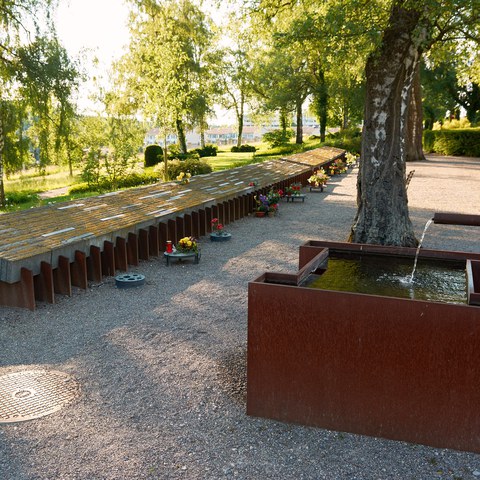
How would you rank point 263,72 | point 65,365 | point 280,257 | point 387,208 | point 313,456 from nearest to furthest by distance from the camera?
1. point 313,456
2. point 65,365
3. point 387,208
4. point 280,257
5. point 263,72

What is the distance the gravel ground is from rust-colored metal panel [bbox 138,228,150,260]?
67 cm

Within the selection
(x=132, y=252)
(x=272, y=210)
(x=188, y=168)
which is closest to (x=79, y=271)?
(x=132, y=252)

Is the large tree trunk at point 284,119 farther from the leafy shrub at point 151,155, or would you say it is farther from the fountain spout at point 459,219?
the fountain spout at point 459,219

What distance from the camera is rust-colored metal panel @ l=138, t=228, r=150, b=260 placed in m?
10.2

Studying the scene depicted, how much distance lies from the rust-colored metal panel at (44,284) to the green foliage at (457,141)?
137ft

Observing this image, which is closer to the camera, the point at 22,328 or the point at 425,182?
the point at 22,328

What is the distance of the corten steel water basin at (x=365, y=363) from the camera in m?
3.90

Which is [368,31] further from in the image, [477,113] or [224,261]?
[477,113]

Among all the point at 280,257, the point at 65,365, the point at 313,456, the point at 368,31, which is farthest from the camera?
the point at 280,257

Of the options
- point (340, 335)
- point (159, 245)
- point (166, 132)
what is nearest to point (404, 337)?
point (340, 335)

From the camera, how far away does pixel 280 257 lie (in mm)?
10469

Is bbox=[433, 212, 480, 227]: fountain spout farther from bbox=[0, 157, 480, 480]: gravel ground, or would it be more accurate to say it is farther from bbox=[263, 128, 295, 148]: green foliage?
bbox=[263, 128, 295, 148]: green foliage

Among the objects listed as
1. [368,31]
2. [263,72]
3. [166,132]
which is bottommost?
[166,132]

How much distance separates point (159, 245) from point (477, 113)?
49.3 metres
